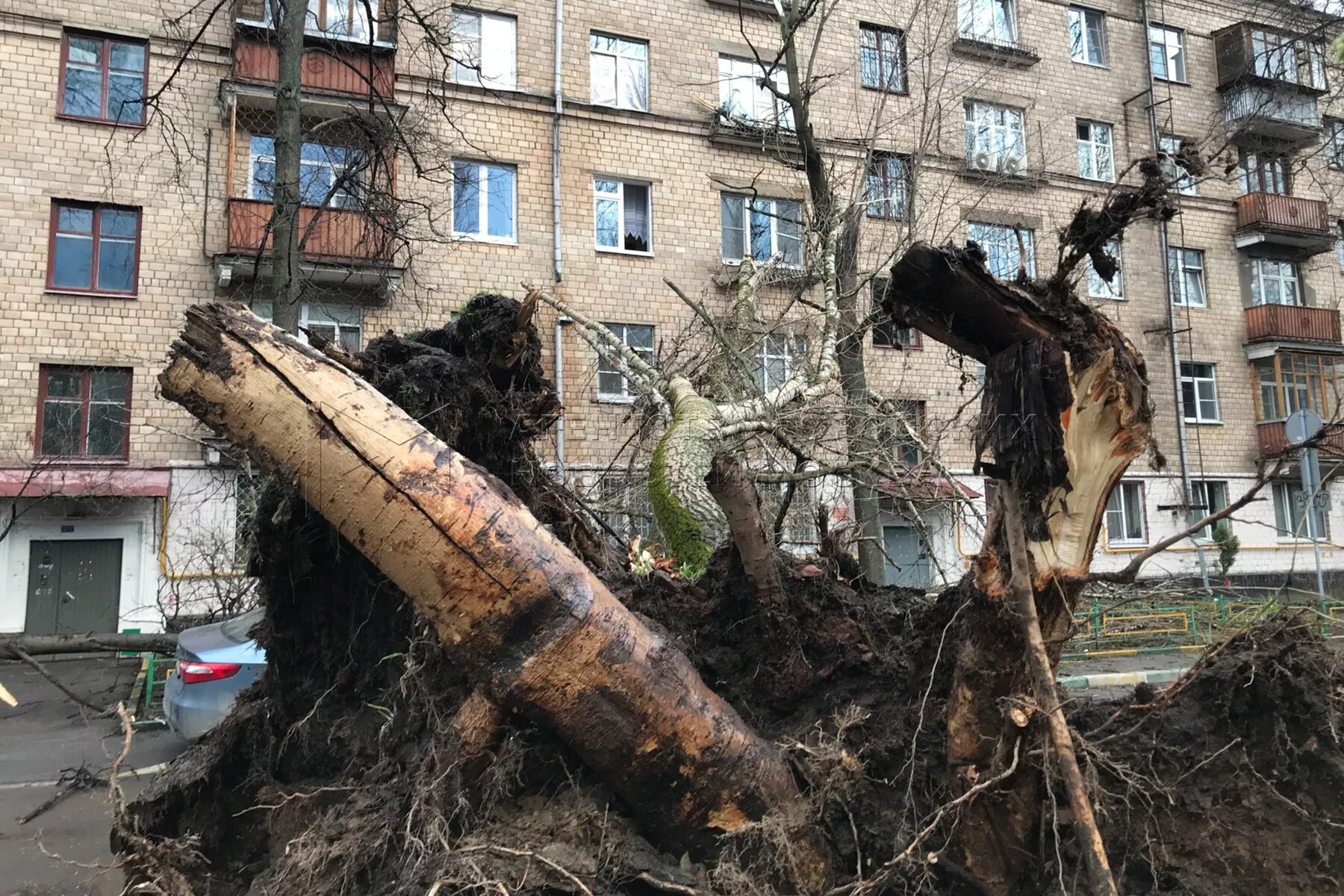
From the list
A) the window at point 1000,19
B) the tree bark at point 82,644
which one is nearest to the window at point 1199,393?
the window at point 1000,19

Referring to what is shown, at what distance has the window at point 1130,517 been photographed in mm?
19250

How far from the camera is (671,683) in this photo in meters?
2.59

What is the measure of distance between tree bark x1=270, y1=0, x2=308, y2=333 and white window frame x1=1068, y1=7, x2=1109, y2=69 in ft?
61.6

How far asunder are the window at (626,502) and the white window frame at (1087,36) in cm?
1741

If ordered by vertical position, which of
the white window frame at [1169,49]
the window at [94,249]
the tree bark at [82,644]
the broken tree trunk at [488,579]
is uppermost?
the white window frame at [1169,49]

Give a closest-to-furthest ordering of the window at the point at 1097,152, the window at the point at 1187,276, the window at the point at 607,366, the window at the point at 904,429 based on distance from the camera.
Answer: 1. the window at the point at 904,429
2. the window at the point at 607,366
3. the window at the point at 1097,152
4. the window at the point at 1187,276

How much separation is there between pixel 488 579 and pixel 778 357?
7.47 metres

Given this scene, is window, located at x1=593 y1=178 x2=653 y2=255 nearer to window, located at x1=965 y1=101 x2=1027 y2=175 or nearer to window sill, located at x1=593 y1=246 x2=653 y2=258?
window sill, located at x1=593 y1=246 x2=653 y2=258

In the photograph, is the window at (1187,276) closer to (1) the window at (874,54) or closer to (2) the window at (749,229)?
(1) the window at (874,54)

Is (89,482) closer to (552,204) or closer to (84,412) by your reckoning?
(84,412)

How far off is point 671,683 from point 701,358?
21.3 ft

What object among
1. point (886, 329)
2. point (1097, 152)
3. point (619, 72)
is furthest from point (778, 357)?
point (1097, 152)

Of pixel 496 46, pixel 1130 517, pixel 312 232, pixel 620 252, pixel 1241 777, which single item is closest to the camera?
pixel 1241 777

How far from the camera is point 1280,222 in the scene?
20.6m
